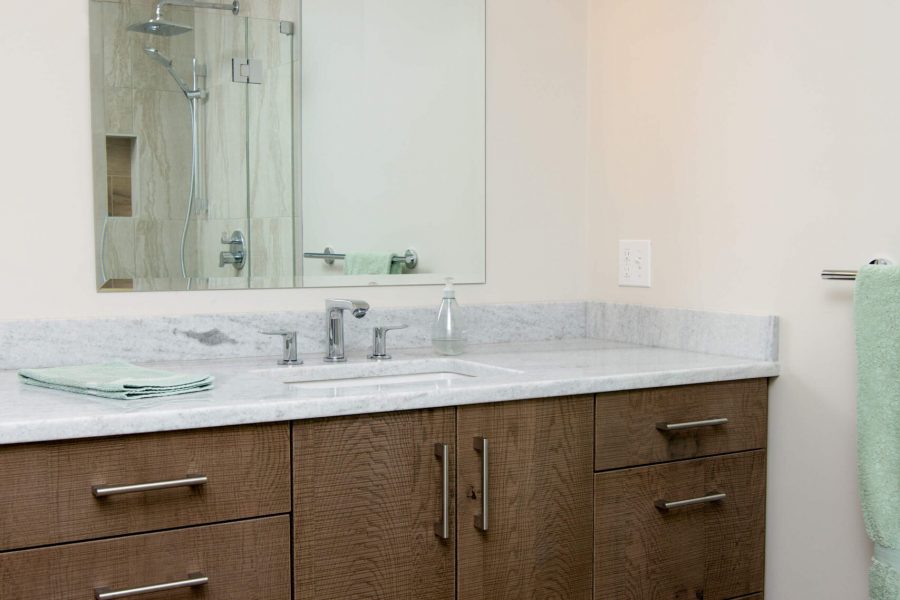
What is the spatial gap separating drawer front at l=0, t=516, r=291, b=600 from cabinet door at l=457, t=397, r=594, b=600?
1.10ft

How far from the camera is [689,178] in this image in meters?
2.07

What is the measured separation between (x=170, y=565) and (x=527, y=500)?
0.62 m

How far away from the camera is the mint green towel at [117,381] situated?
1377 mm

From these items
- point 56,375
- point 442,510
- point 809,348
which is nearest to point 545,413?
point 442,510

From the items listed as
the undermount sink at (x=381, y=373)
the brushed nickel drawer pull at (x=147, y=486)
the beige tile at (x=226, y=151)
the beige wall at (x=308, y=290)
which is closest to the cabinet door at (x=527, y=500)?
the undermount sink at (x=381, y=373)

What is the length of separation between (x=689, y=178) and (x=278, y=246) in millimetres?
931

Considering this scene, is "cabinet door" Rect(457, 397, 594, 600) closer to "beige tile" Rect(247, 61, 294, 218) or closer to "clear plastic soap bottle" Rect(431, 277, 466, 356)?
"clear plastic soap bottle" Rect(431, 277, 466, 356)

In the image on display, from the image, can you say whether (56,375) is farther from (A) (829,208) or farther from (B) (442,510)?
(A) (829,208)

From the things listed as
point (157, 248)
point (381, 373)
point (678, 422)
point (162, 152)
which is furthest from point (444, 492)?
point (162, 152)

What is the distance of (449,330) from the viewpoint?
2.01m

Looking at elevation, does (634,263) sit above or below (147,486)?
above

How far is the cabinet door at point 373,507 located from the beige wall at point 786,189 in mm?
756

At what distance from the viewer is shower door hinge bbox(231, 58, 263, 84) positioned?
1.89 meters

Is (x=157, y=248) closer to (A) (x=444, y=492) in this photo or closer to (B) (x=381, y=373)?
(B) (x=381, y=373)
